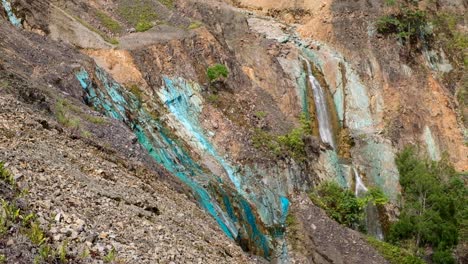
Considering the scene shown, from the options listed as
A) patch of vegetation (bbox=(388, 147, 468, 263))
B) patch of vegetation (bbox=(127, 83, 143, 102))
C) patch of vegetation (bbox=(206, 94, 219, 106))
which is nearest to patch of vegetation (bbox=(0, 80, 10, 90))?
patch of vegetation (bbox=(127, 83, 143, 102))

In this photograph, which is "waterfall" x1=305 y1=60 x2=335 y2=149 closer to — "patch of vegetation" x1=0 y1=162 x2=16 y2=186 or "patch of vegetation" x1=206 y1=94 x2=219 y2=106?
"patch of vegetation" x1=206 y1=94 x2=219 y2=106

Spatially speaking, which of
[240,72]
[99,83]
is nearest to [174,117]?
[99,83]

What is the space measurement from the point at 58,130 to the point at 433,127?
24.4 m

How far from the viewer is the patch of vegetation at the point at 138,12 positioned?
26.5 meters

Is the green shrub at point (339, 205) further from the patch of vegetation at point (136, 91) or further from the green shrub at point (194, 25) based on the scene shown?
the green shrub at point (194, 25)

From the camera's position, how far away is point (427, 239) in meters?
20.4

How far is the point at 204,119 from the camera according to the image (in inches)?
822

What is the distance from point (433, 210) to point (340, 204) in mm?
Result: 4235

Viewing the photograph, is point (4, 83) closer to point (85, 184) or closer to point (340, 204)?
point (85, 184)

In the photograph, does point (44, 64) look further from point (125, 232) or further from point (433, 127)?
point (433, 127)

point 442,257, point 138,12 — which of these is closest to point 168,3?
point 138,12

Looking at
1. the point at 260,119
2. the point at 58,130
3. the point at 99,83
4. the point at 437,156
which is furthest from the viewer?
the point at 437,156

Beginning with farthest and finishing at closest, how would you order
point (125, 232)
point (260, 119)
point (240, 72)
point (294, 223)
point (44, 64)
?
1. point (240, 72)
2. point (260, 119)
3. point (294, 223)
4. point (44, 64)
5. point (125, 232)

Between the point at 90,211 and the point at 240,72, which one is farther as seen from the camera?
the point at 240,72
